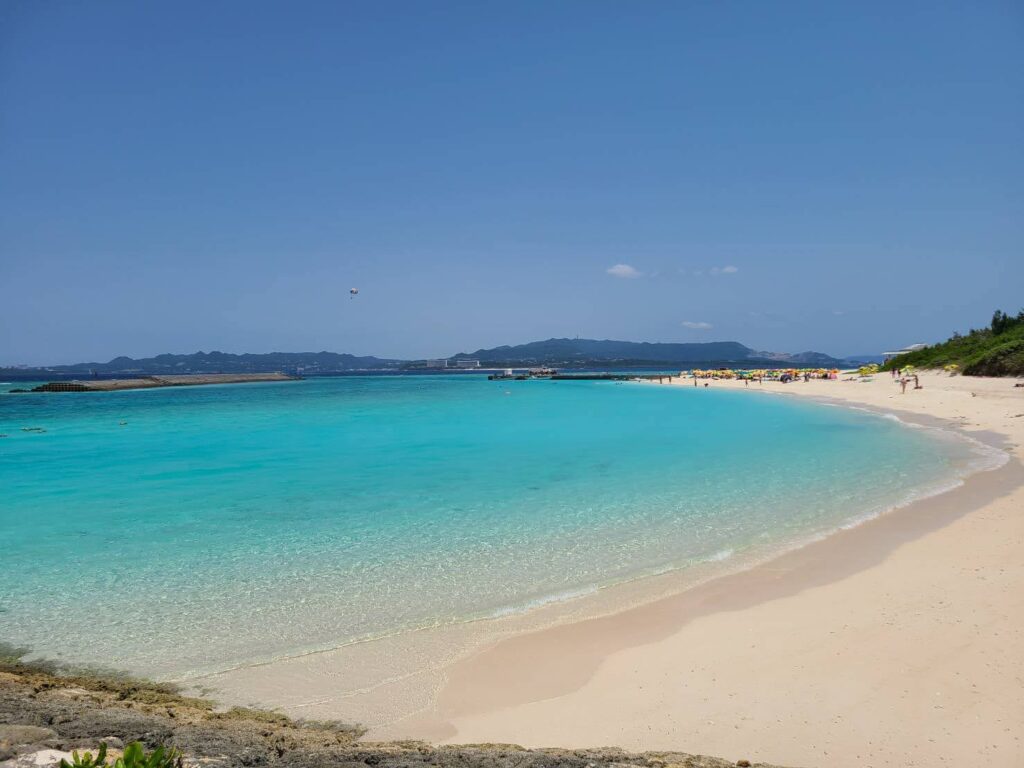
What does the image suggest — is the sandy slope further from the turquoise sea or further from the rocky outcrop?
the turquoise sea

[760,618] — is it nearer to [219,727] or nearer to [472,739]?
[472,739]

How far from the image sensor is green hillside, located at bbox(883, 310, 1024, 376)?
3459cm

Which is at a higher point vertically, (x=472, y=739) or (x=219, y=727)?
(x=219, y=727)

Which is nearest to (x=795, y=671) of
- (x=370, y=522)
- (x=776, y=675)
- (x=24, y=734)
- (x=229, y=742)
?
(x=776, y=675)

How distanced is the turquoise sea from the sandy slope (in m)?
1.20

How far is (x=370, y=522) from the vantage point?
10375 millimetres

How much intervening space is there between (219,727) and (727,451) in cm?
1668

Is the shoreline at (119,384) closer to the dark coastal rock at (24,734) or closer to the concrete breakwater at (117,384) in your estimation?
the concrete breakwater at (117,384)

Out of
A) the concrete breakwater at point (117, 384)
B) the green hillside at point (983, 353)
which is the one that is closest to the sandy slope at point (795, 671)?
the green hillside at point (983, 353)

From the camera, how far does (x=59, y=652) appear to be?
5719mm

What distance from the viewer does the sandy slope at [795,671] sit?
3943mm

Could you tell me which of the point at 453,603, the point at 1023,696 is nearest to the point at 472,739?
the point at 453,603

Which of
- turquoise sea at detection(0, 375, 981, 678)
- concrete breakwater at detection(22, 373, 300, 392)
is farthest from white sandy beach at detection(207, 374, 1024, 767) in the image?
concrete breakwater at detection(22, 373, 300, 392)

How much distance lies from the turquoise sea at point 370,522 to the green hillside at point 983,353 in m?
18.6
